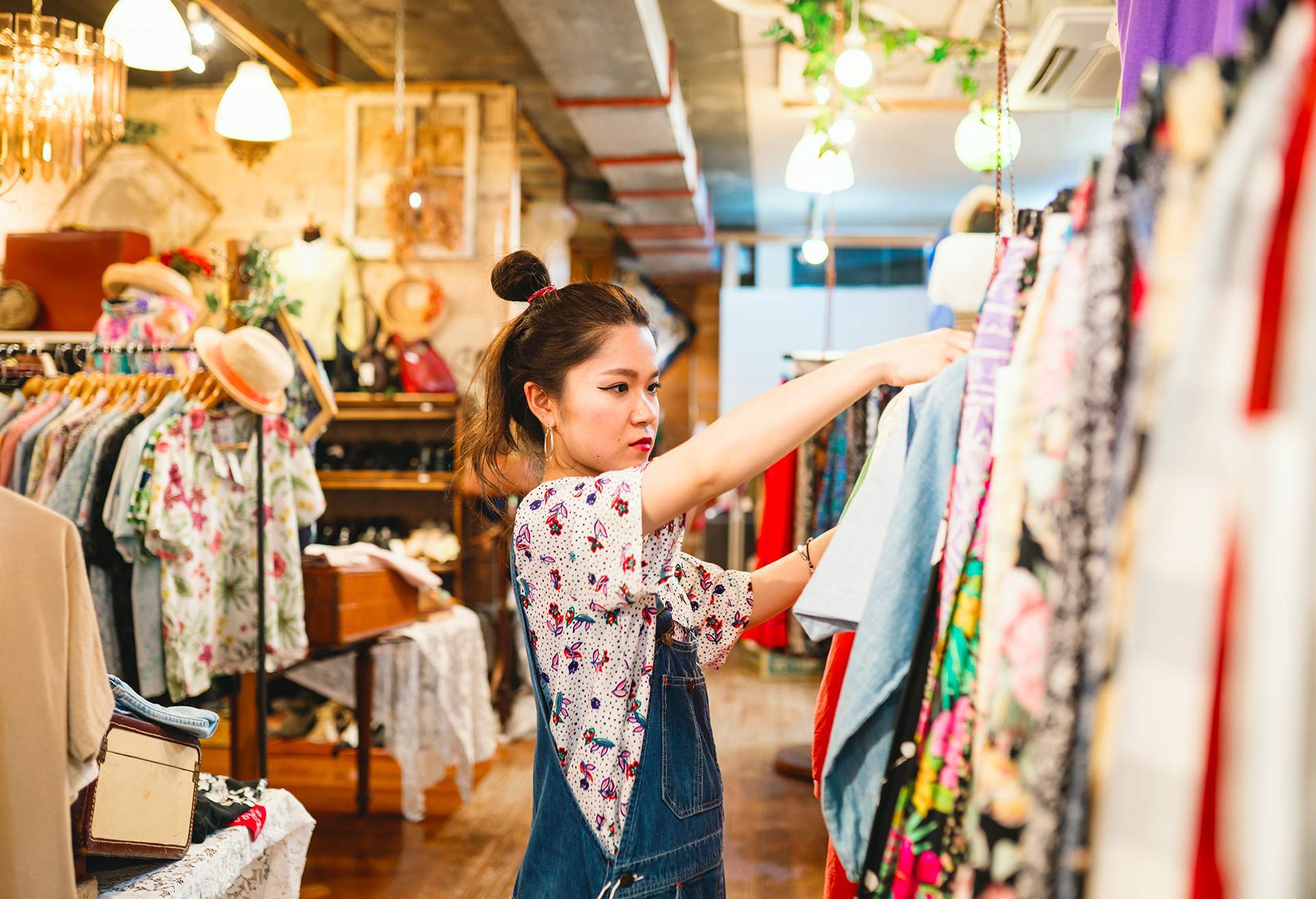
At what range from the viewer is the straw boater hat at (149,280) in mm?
3861

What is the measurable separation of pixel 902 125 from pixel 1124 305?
6.89 meters

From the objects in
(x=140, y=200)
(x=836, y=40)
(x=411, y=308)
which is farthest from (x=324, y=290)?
(x=836, y=40)

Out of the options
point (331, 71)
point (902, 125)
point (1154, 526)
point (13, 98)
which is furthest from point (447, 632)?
point (902, 125)

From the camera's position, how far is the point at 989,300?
0.97 meters

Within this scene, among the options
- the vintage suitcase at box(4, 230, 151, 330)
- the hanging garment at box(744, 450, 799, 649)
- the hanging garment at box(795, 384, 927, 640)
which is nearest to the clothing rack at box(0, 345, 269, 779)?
the vintage suitcase at box(4, 230, 151, 330)

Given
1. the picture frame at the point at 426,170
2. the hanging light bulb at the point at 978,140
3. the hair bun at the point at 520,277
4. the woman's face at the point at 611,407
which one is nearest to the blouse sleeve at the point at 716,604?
the woman's face at the point at 611,407

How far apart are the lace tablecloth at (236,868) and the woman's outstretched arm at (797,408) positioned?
4.50 feet

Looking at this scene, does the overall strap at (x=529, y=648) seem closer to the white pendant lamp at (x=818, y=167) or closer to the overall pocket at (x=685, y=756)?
the overall pocket at (x=685, y=756)

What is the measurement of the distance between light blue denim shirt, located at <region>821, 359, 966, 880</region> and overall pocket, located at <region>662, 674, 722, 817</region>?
45 centimetres

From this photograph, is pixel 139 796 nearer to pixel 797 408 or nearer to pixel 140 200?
pixel 797 408

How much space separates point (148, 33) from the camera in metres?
3.46

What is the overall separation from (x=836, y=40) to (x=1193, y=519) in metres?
4.84

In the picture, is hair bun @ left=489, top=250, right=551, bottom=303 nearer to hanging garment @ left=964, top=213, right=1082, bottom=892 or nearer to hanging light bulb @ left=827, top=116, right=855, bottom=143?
hanging garment @ left=964, top=213, right=1082, bottom=892

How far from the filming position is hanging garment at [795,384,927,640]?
1086 millimetres
